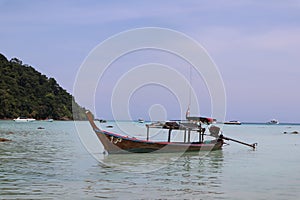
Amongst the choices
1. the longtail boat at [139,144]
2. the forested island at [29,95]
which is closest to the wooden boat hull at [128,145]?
the longtail boat at [139,144]

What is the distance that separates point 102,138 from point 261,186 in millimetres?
11128

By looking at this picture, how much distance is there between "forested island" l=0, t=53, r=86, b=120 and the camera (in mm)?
110375

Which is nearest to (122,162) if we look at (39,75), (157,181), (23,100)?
(157,181)

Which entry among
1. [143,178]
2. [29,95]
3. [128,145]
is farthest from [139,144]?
[29,95]

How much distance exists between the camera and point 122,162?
2230 cm

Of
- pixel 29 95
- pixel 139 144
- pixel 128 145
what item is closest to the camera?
pixel 128 145

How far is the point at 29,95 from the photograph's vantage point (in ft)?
394

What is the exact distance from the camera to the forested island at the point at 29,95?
4345 inches

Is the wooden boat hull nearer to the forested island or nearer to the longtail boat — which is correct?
the longtail boat

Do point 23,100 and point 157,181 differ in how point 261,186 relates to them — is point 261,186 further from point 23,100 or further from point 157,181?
point 23,100

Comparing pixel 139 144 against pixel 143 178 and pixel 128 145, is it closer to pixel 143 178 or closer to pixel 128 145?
pixel 128 145

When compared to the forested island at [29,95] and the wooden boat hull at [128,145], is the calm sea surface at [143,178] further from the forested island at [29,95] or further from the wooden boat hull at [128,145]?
the forested island at [29,95]

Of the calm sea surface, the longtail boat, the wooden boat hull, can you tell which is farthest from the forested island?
the calm sea surface

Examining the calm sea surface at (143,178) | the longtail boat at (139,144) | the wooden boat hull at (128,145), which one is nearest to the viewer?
the calm sea surface at (143,178)
